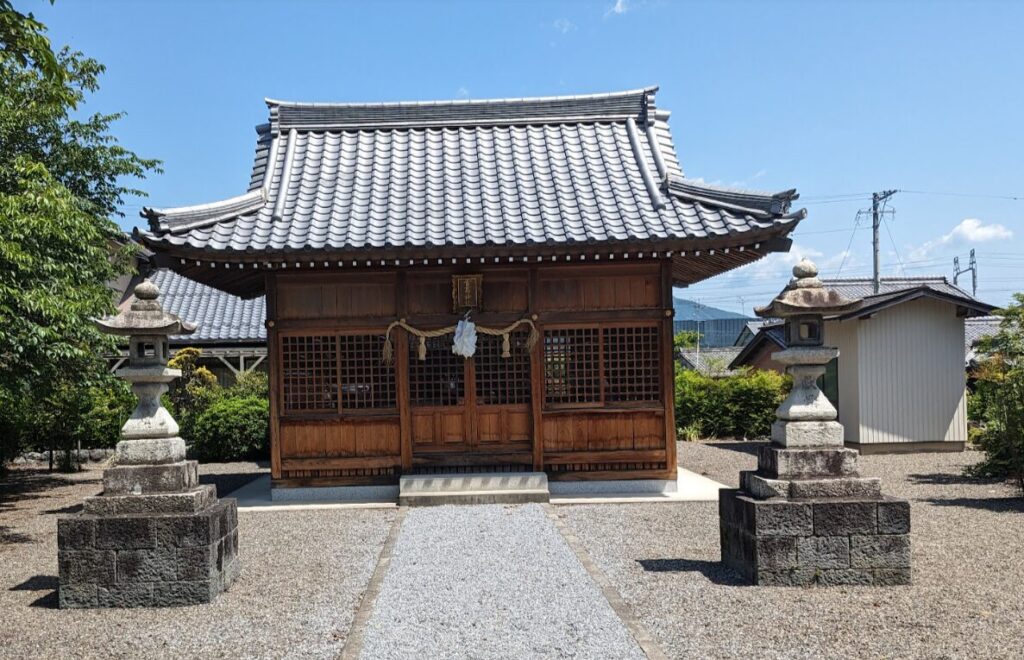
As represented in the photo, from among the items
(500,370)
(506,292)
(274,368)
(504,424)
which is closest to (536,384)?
(500,370)

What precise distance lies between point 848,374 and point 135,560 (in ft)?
48.4

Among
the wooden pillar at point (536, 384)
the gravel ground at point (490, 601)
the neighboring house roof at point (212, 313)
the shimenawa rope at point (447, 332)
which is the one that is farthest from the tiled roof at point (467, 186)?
the neighboring house roof at point (212, 313)

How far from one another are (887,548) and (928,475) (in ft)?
25.8

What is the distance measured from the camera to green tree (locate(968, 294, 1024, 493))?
416 inches

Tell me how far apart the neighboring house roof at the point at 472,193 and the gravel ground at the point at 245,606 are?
3.52 metres

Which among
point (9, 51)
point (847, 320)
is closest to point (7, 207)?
point (9, 51)

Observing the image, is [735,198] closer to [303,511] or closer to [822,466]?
[822,466]

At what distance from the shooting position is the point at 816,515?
6.41 m

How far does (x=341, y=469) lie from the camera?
1108 centimetres

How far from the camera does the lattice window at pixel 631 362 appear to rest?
11172 mm

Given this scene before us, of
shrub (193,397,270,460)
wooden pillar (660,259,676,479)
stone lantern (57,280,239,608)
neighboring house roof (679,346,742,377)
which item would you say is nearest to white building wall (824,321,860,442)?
wooden pillar (660,259,676,479)

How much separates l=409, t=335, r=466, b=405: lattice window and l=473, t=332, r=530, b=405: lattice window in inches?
10.7

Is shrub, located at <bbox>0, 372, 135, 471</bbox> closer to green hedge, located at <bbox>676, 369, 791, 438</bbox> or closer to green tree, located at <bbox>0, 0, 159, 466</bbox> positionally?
green tree, located at <bbox>0, 0, 159, 466</bbox>

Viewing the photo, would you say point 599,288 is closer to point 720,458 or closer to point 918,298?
point 720,458
